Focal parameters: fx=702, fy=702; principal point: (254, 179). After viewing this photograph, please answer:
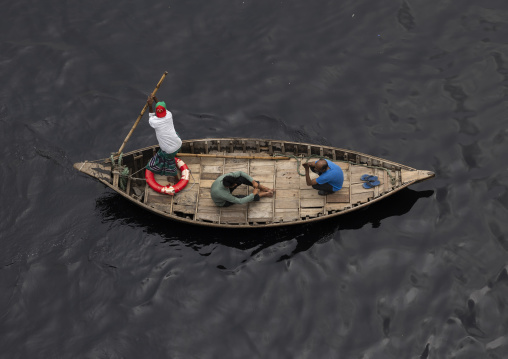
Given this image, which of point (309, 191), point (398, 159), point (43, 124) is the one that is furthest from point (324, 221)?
point (43, 124)

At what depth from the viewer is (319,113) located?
2586cm

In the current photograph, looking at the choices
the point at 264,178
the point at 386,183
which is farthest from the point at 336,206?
the point at 264,178

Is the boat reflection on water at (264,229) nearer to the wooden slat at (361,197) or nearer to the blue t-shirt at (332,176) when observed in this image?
the wooden slat at (361,197)

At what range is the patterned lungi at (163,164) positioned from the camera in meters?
22.4

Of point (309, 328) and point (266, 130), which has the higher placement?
point (266, 130)

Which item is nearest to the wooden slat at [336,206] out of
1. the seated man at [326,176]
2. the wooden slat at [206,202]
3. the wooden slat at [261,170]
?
the seated man at [326,176]

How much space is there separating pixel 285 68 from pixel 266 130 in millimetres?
2766

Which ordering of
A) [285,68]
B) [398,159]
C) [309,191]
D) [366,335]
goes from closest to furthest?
[366,335] → [309,191] → [398,159] → [285,68]

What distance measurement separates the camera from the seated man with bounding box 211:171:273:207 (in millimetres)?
21906

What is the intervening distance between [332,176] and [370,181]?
155cm

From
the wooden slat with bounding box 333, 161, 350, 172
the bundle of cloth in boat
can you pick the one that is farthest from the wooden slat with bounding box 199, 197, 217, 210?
the bundle of cloth in boat

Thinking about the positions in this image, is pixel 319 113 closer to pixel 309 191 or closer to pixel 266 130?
pixel 266 130

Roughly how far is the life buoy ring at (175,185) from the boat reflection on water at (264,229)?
4.15ft

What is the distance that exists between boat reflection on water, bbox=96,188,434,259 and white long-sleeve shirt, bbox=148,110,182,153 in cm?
311
